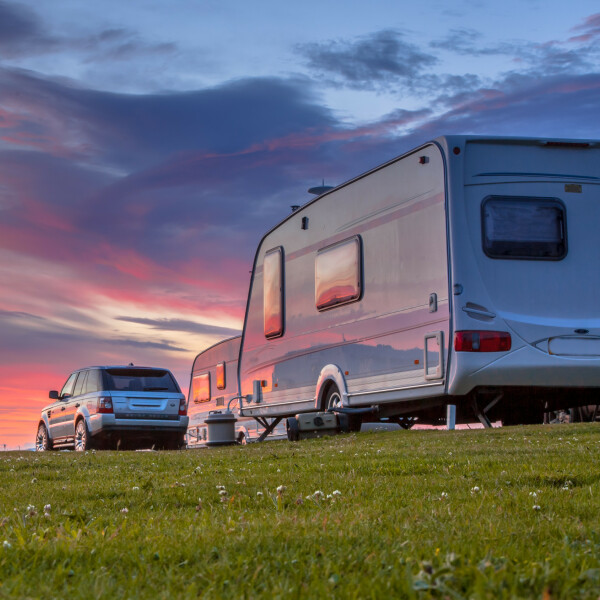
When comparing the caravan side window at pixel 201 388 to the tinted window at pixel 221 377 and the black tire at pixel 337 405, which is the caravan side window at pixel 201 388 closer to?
the tinted window at pixel 221 377

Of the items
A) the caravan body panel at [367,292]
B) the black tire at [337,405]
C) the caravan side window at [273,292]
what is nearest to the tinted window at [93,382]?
the caravan body panel at [367,292]

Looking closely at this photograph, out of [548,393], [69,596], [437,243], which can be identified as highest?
[437,243]

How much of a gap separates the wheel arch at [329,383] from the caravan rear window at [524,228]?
12.1 ft

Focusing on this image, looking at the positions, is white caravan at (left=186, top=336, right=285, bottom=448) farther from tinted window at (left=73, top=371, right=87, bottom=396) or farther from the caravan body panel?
the caravan body panel

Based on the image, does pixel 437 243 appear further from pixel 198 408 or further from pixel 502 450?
pixel 198 408

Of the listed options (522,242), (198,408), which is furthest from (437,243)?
(198,408)

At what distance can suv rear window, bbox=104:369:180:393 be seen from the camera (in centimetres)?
1948

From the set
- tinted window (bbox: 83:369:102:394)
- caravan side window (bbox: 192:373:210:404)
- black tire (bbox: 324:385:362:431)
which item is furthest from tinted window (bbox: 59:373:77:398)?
black tire (bbox: 324:385:362:431)

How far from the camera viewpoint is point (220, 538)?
4156 mm

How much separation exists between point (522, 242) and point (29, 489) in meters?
8.05

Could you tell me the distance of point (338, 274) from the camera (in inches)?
602

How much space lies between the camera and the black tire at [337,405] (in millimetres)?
15217

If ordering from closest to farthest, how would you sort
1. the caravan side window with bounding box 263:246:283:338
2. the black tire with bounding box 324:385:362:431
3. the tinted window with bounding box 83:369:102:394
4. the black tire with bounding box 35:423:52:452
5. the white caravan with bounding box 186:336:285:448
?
the black tire with bounding box 324:385:362:431 → the caravan side window with bounding box 263:246:283:338 → the tinted window with bounding box 83:369:102:394 → the black tire with bounding box 35:423:52:452 → the white caravan with bounding box 186:336:285:448

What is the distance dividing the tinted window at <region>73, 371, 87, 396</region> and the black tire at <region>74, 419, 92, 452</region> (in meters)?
0.73
